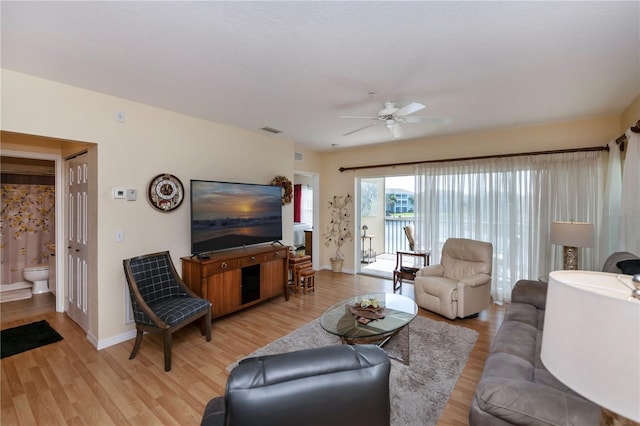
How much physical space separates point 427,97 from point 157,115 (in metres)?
3.05

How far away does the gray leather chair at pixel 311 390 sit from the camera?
0.85 m

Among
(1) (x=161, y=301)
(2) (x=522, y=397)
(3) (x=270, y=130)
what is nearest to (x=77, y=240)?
(1) (x=161, y=301)

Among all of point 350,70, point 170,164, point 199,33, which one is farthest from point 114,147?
point 350,70

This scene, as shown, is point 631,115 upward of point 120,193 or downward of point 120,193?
upward

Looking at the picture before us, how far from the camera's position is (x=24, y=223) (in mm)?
4555

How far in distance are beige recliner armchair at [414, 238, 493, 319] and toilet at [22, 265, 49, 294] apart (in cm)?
569

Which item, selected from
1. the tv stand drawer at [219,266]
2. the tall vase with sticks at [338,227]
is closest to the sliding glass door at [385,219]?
the tall vase with sticks at [338,227]

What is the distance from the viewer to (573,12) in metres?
1.64

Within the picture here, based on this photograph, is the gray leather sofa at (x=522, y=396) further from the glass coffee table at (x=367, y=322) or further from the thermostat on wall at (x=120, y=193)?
the thermostat on wall at (x=120, y=193)

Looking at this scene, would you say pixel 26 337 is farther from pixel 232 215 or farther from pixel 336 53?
pixel 336 53

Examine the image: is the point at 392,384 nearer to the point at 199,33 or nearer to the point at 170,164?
the point at 199,33

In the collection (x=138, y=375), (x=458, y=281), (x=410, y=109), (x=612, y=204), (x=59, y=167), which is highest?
(x=410, y=109)

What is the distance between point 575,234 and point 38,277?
24.3ft

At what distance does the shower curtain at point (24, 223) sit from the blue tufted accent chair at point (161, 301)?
250 cm
